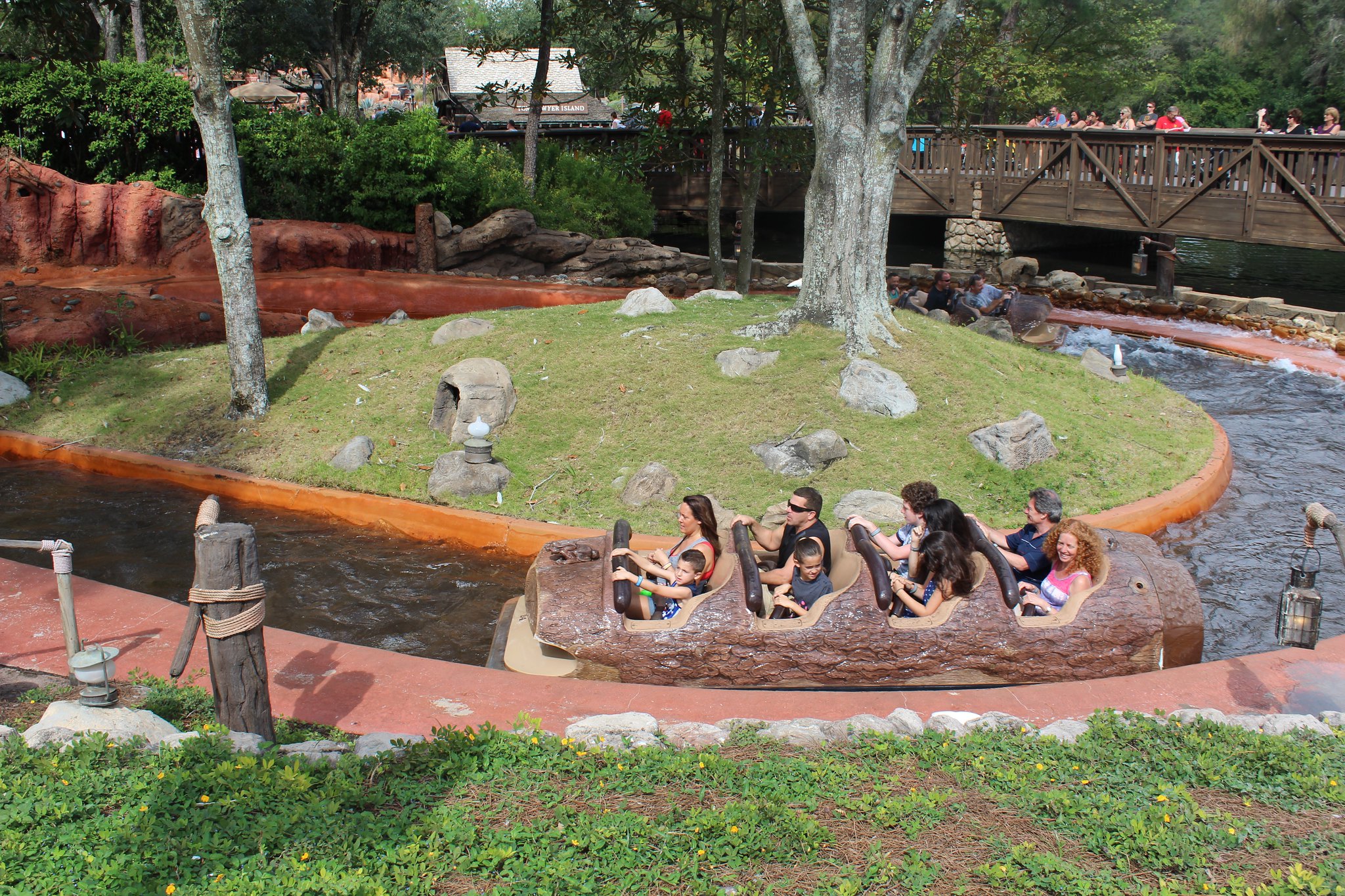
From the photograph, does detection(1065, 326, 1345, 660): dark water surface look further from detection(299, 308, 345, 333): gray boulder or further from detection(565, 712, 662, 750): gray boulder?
detection(299, 308, 345, 333): gray boulder

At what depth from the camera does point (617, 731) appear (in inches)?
193

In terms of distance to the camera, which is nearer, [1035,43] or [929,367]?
[929,367]

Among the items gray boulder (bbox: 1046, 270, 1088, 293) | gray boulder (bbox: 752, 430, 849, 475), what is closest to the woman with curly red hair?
gray boulder (bbox: 752, 430, 849, 475)

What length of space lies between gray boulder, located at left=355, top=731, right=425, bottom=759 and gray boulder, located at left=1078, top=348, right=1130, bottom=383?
9.52 metres

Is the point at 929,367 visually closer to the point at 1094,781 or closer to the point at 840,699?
the point at 840,699

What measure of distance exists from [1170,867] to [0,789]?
14.4ft

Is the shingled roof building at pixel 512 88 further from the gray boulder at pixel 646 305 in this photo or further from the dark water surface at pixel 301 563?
the dark water surface at pixel 301 563

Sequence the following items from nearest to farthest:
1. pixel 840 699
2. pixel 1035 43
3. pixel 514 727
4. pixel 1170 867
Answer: pixel 1170 867 → pixel 514 727 → pixel 840 699 → pixel 1035 43

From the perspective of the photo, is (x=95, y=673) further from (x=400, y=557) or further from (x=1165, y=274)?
(x=1165, y=274)

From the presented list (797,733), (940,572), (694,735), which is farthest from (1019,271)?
(694,735)

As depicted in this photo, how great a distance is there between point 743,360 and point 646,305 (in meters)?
2.14

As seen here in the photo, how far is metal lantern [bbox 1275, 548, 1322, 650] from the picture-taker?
214 inches

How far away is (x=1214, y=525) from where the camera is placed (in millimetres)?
9008

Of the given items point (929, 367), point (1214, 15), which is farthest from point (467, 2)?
point (929, 367)
